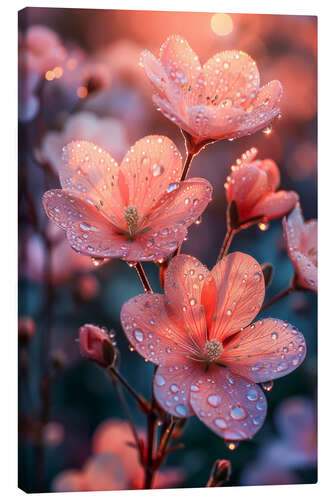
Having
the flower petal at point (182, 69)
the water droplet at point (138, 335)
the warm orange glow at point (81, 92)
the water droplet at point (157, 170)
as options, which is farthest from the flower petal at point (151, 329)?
the warm orange glow at point (81, 92)

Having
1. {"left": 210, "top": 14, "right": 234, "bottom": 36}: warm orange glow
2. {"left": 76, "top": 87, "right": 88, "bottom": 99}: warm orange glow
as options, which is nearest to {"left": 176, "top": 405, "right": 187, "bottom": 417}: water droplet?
{"left": 76, "top": 87, "right": 88, "bottom": 99}: warm orange glow

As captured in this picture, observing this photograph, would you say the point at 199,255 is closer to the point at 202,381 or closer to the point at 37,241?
the point at 37,241

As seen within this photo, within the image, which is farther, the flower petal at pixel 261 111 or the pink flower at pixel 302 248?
the pink flower at pixel 302 248

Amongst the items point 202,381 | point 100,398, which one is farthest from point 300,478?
point 202,381

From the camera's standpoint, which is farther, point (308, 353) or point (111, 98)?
point (308, 353)

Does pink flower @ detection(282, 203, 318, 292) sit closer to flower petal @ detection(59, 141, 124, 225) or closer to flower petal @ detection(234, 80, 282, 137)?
flower petal @ detection(234, 80, 282, 137)

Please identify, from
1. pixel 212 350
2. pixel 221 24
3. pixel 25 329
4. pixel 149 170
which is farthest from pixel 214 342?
pixel 221 24

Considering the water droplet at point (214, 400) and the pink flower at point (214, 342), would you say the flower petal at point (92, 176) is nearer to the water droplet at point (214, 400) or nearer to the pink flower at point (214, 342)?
the pink flower at point (214, 342)
